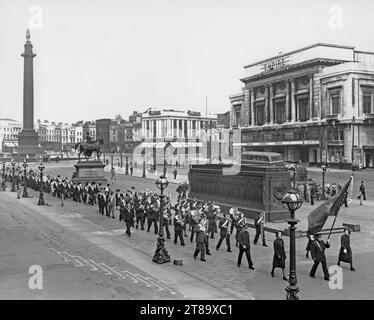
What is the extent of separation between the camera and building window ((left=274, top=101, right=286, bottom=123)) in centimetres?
8469

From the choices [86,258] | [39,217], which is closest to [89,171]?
[39,217]

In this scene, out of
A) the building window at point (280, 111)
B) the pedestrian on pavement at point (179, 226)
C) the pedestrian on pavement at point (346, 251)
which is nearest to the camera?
the pedestrian on pavement at point (346, 251)

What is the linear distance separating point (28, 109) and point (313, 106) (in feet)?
185

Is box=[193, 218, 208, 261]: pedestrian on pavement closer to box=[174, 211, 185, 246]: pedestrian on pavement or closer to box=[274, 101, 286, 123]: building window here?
box=[174, 211, 185, 246]: pedestrian on pavement

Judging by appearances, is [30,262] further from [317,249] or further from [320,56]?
[320,56]

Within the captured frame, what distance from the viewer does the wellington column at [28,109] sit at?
312 feet

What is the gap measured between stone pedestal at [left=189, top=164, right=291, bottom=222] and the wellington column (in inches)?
2733

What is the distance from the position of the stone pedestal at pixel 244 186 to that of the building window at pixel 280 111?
55.7 metres

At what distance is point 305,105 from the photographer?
79125mm

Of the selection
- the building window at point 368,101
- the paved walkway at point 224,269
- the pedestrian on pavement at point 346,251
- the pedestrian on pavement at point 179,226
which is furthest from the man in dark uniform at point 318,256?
the building window at point 368,101

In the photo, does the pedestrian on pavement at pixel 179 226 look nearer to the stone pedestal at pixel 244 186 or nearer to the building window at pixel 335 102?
the stone pedestal at pixel 244 186

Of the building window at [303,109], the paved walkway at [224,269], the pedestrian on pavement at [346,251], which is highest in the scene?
the building window at [303,109]

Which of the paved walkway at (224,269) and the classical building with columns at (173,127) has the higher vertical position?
the classical building with columns at (173,127)
